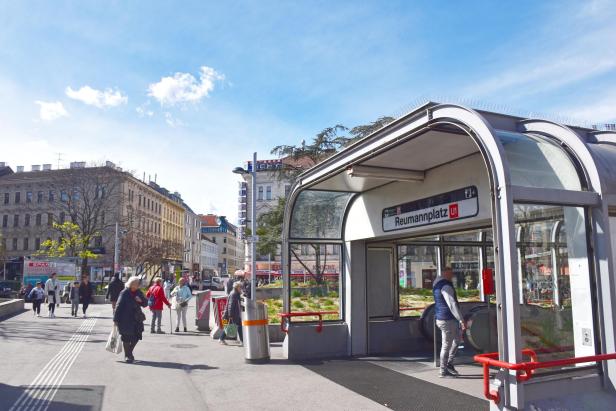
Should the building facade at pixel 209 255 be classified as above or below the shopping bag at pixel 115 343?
above

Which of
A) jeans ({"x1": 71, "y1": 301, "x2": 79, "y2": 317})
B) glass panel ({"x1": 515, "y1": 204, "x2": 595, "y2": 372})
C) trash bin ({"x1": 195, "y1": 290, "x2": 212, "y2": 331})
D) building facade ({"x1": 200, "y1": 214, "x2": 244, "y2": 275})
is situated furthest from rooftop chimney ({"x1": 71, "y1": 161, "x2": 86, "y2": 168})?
building facade ({"x1": 200, "y1": 214, "x2": 244, "y2": 275})

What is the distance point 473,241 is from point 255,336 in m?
5.37

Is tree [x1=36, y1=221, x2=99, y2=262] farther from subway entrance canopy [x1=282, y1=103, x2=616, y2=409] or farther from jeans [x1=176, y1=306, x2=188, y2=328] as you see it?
subway entrance canopy [x1=282, y1=103, x2=616, y2=409]

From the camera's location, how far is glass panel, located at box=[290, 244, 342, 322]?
11055 mm

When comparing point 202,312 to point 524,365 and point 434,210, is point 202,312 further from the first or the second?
point 524,365

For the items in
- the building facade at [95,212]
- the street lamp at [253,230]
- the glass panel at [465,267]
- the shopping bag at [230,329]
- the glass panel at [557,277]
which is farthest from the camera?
the building facade at [95,212]

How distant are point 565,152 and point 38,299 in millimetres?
19355

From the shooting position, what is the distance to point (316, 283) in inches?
454

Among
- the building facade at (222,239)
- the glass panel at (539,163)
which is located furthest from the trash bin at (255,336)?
the building facade at (222,239)

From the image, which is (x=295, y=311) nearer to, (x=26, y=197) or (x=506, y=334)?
(x=506, y=334)

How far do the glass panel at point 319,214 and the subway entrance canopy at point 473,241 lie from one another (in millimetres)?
29

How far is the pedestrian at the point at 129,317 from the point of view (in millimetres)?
10031

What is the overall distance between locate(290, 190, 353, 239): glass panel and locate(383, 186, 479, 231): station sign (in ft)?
4.91

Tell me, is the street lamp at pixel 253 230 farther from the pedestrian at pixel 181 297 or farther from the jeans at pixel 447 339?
the jeans at pixel 447 339
